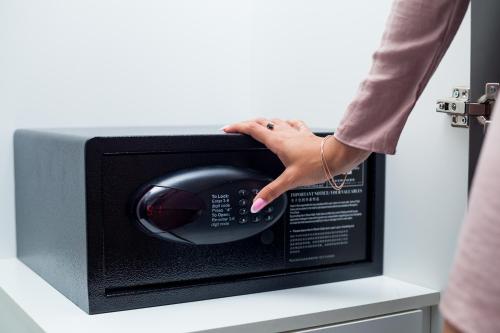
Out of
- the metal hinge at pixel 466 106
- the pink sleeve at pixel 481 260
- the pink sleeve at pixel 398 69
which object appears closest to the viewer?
the pink sleeve at pixel 481 260

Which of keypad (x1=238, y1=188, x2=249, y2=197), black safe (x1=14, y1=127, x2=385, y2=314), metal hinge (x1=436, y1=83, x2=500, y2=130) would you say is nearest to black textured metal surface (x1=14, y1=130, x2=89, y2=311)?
black safe (x1=14, y1=127, x2=385, y2=314)

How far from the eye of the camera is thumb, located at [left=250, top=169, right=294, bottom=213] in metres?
0.77

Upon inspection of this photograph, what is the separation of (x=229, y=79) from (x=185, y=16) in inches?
5.2

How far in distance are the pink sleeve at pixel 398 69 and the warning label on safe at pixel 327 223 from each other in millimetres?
191

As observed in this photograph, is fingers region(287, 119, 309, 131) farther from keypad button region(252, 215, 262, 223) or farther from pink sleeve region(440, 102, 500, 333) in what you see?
pink sleeve region(440, 102, 500, 333)

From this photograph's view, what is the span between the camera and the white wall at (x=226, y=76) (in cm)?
88

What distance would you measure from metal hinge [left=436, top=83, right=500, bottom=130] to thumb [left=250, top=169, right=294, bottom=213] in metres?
0.22

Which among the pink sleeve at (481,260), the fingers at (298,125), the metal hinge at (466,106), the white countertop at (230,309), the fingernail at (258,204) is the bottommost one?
the white countertop at (230,309)

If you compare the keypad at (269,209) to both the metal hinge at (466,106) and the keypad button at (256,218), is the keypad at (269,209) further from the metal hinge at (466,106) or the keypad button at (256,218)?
the metal hinge at (466,106)

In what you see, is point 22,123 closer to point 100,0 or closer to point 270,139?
point 100,0

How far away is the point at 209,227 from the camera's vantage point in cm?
80

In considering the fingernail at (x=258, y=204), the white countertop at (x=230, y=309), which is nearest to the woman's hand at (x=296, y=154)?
the fingernail at (x=258, y=204)

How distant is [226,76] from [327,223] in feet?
1.39

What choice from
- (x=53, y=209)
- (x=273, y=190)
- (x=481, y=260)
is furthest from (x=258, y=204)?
(x=481, y=260)
